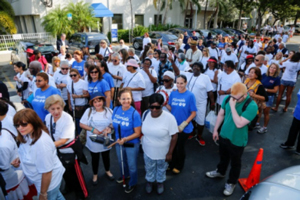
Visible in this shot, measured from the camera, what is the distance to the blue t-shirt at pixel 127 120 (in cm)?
311

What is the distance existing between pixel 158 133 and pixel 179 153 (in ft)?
3.70

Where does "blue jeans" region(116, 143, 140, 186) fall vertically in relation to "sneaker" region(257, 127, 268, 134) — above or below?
above

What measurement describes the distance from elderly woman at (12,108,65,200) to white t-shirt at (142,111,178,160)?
4.21 feet

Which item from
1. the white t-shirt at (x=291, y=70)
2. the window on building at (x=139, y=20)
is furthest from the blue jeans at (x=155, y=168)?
the window on building at (x=139, y=20)

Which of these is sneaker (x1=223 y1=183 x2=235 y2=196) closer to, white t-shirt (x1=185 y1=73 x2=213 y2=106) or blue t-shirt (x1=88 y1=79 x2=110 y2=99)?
white t-shirt (x1=185 y1=73 x2=213 y2=106)

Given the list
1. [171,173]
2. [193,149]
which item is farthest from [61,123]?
[193,149]

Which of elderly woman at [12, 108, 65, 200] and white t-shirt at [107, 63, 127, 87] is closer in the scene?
elderly woman at [12, 108, 65, 200]

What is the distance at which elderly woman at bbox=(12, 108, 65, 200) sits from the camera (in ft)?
7.29

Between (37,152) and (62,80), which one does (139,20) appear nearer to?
(62,80)

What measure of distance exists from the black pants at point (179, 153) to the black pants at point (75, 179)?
1690mm

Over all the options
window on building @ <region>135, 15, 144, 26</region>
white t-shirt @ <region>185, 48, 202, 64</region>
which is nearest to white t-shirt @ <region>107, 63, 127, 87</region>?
white t-shirt @ <region>185, 48, 202, 64</region>

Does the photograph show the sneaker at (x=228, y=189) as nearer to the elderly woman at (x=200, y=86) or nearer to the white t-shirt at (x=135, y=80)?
the elderly woman at (x=200, y=86)

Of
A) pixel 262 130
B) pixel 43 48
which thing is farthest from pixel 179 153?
pixel 43 48

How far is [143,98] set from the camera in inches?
214
